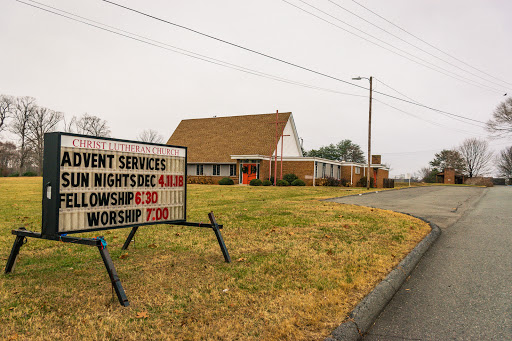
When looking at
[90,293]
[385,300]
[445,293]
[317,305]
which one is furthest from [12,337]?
[445,293]

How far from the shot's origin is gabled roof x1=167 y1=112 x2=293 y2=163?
4169 centimetres

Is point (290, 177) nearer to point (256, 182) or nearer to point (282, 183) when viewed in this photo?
point (282, 183)

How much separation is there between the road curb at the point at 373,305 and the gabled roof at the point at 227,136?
34560 mm

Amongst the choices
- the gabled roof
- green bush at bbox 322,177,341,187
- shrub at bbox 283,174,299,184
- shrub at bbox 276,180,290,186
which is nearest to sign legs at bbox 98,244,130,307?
shrub at bbox 276,180,290,186

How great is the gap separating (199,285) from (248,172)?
3462 cm

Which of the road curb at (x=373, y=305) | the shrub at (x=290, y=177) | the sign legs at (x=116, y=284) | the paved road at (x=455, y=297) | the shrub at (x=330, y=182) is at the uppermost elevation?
the shrub at (x=290, y=177)

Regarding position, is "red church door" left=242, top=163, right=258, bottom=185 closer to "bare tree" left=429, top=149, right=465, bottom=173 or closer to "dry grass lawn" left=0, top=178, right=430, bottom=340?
"dry grass lawn" left=0, top=178, right=430, bottom=340

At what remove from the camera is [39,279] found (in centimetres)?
473

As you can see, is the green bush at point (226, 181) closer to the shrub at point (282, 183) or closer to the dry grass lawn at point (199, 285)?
the shrub at point (282, 183)

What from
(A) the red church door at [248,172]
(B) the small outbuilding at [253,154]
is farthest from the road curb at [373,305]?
(A) the red church door at [248,172]

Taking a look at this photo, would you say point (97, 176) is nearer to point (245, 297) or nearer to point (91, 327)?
point (91, 327)

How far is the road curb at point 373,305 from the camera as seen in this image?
10.7ft

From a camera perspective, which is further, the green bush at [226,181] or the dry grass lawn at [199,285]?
the green bush at [226,181]

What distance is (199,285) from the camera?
4.46 m
